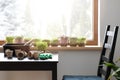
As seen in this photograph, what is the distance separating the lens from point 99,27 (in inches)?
115

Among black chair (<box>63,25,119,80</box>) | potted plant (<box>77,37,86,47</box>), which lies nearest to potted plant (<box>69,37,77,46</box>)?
potted plant (<box>77,37,86,47</box>)

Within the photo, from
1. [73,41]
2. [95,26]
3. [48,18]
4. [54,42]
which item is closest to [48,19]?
[48,18]

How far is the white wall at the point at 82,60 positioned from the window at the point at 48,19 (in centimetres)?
16

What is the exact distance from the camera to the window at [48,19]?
304 centimetres

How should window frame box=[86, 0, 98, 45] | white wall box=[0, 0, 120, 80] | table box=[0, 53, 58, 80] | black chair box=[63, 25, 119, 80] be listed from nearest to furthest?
1. table box=[0, 53, 58, 80]
2. black chair box=[63, 25, 119, 80]
3. white wall box=[0, 0, 120, 80]
4. window frame box=[86, 0, 98, 45]

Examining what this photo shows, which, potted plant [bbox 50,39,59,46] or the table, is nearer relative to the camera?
the table

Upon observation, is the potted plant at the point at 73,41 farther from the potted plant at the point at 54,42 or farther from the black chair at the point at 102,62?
the black chair at the point at 102,62

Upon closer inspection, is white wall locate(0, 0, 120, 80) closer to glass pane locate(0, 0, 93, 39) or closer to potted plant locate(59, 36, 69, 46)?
potted plant locate(59, 36, 69, 46)

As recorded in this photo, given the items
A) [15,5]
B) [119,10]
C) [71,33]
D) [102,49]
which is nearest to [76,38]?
[71,33]

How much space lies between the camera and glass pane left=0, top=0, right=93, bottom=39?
3.04 metres

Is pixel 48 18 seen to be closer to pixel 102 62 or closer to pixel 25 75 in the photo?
pixel 25 75

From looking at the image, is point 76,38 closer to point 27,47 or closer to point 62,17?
point 62,17

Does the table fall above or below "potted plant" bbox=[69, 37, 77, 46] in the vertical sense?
below

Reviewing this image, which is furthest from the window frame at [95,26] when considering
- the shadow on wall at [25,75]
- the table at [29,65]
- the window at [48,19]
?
the table at [29,65]
